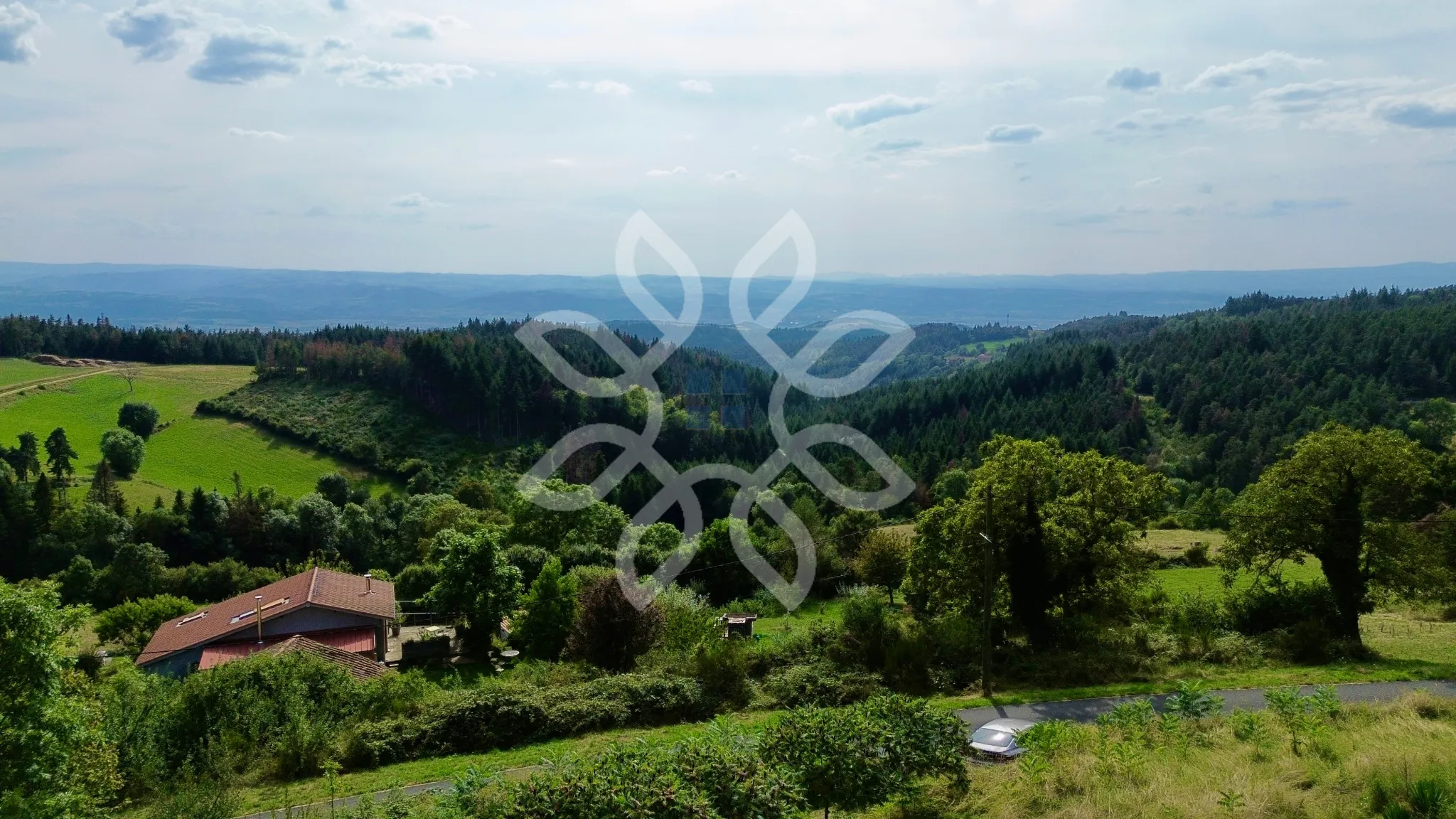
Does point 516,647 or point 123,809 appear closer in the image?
point 123,809

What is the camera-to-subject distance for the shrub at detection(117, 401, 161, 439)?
7844cm

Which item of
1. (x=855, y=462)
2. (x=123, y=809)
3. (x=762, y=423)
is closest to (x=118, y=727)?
(x=123, y=809)

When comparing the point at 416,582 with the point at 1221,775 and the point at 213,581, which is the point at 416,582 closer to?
the point at 213,581

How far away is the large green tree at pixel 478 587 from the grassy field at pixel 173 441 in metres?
45.2

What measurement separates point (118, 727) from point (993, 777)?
16202 mm

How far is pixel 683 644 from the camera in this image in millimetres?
23016

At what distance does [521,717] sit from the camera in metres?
18.4

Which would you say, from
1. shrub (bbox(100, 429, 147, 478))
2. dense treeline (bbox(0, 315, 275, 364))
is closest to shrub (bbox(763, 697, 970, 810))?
shrub (bbox(100, 429, 147, 478))

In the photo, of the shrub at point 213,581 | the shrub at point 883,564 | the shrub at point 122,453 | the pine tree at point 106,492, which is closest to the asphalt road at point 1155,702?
the shrub at point 883,564

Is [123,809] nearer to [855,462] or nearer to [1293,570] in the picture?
[1293,570]

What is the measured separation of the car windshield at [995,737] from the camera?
14445mm

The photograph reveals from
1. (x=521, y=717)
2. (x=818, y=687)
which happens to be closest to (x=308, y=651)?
(x=521, y=717)

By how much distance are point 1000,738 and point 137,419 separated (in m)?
87.3

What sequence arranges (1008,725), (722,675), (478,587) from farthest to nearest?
(478,587), (722,675), (1008,725)
